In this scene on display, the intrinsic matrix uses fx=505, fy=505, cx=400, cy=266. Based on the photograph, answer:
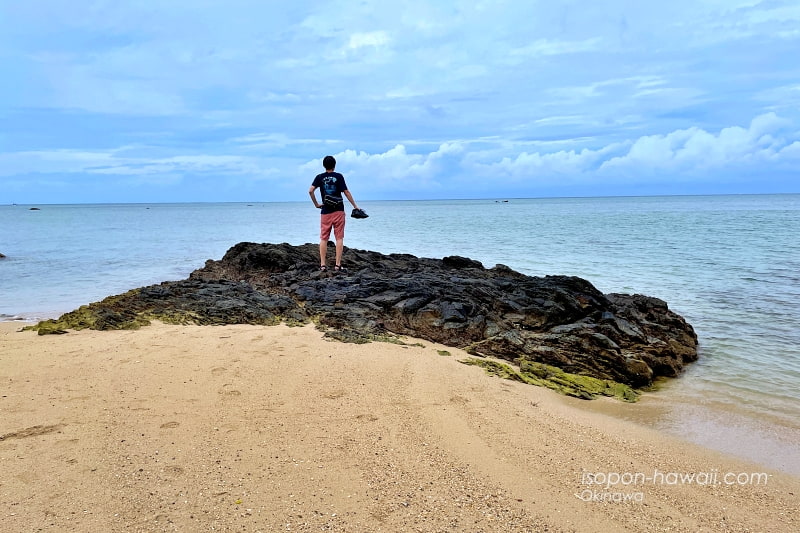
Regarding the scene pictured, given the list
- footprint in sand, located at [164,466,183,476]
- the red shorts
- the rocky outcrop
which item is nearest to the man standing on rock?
the red shorts

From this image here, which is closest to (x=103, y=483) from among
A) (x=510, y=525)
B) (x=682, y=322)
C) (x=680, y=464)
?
(x=510, y=525)

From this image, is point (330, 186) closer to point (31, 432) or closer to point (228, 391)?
point (228, 391)

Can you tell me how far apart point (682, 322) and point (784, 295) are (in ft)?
19.1

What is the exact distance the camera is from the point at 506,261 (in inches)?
822

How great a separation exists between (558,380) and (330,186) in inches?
234

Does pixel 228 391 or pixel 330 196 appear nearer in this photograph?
pixel 228 391

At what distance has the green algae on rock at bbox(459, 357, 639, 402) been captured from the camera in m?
6.11

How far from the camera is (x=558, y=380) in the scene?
20.9 feet

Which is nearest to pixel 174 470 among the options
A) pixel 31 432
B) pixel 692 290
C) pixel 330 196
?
pixel 31 432

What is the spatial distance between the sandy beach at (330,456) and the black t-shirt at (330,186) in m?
5.05

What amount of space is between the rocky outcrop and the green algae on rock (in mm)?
187

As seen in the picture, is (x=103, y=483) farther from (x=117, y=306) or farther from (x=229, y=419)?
(x=117, y=306)

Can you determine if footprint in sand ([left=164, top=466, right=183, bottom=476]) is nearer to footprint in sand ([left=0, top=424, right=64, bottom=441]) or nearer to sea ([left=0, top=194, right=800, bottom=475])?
footprint in sand ([left=0, top=424, right=64, bottom=441])

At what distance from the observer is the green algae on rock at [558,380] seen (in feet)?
20.0
